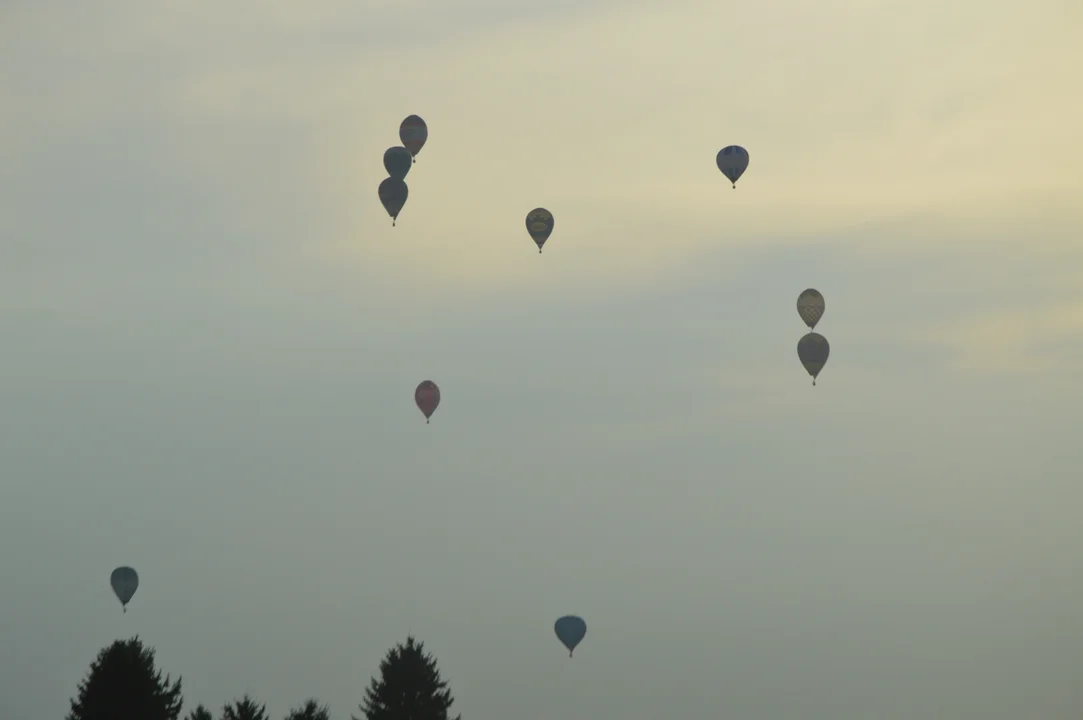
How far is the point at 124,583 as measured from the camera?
9962 centimetres

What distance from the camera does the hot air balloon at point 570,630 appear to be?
9525cm

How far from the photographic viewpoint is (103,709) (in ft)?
263

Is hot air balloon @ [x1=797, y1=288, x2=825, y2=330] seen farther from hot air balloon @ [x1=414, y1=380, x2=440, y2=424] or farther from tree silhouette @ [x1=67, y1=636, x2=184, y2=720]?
tree silhouette @ [x1=67, y1=636, x2=184, y2=720]

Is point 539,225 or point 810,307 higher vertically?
point 539,225

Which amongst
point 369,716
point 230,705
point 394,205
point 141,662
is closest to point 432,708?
point 369,716

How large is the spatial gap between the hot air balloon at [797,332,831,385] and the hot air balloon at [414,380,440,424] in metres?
16.9

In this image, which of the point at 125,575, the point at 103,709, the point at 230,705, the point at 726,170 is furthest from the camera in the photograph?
the point at 125,575

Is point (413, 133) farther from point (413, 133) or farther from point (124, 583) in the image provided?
point (124, 583)

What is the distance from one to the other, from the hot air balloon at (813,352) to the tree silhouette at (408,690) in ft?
73.9

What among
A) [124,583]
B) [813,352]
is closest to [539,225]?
[813,352]

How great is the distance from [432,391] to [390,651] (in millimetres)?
12733

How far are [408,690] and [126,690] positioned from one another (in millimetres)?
17484

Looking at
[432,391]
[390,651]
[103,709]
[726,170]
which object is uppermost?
[726,170]

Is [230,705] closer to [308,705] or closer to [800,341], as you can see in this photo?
[308,705]
